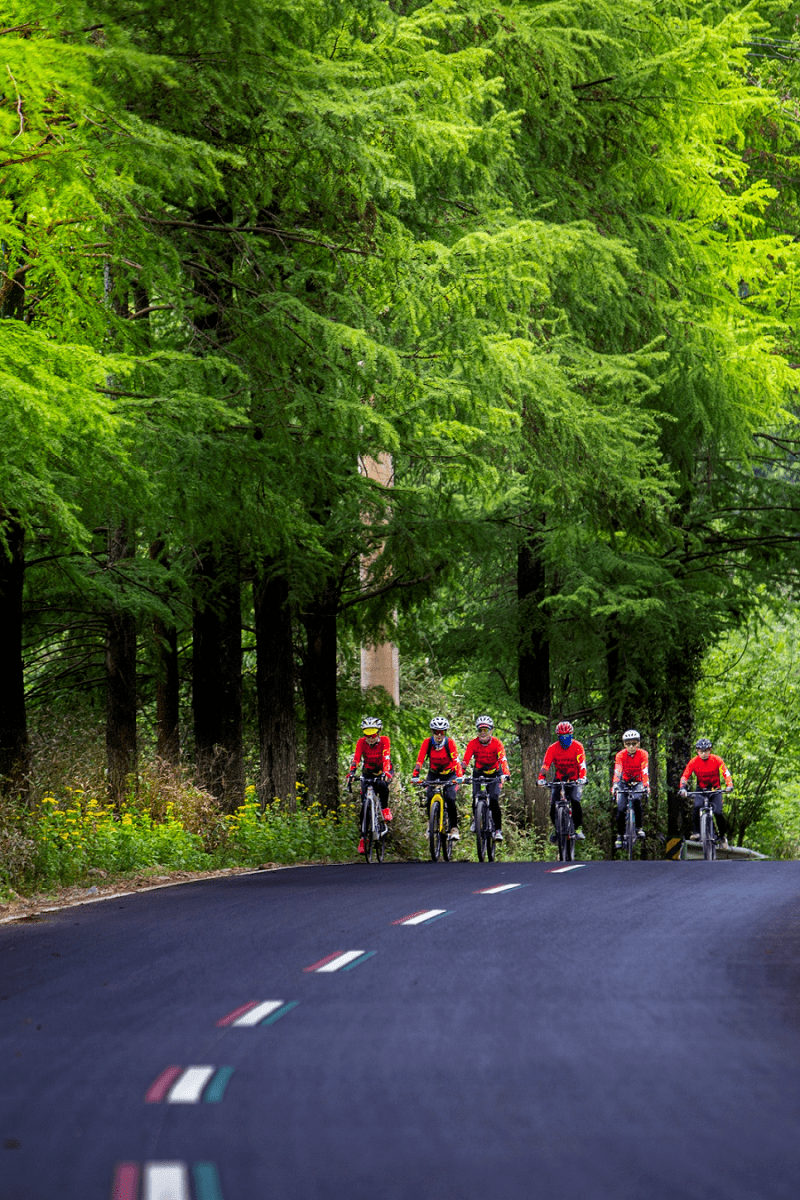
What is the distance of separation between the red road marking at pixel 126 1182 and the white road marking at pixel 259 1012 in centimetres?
300

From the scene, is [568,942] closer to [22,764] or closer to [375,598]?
[22,764]

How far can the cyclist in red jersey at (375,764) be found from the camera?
80.0 feet

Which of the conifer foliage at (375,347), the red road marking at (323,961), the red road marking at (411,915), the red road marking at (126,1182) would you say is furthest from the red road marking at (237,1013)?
the conifer foliage at (375,347)

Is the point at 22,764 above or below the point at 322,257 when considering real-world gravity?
below

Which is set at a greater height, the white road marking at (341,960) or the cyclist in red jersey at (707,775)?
the cyclist in red jersey at (707,775)

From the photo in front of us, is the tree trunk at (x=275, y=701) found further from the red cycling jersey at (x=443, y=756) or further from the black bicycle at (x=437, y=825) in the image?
the red cycling jersey at (x=443, y=756)

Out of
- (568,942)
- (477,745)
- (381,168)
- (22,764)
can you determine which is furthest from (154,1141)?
(477,745)

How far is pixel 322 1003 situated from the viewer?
9.80 metres

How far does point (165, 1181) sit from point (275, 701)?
68.3ft

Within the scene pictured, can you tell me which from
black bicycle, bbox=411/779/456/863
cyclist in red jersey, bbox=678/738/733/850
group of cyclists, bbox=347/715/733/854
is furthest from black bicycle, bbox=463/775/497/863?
cyclist in red jersey, bbox=678/738/733/850

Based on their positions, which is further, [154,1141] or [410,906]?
[410,906]

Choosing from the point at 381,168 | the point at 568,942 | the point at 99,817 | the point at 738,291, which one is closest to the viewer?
the point at 568,942

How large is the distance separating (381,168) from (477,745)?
11.6 metres

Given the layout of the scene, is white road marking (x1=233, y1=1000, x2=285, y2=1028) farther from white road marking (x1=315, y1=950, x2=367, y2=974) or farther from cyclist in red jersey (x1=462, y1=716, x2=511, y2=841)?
cyclist in red jersey (x1=462, y1=716, x2=511, y2=841)
